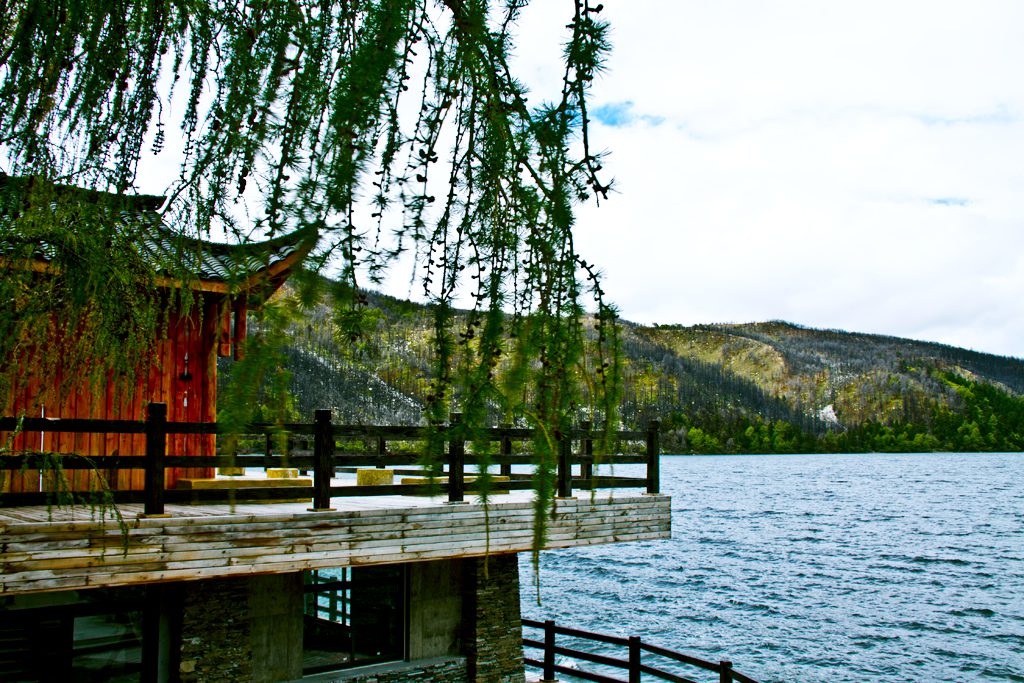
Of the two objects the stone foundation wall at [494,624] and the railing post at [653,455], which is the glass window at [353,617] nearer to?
the stone foundation wall at [494,624]

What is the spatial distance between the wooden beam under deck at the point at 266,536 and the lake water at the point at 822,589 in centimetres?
1918

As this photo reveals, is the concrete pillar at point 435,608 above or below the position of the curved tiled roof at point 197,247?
below

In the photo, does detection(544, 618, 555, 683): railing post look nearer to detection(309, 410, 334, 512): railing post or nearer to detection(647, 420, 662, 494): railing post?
detection(647, 420, 662, 494): railing post

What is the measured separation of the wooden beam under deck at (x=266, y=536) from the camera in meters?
6.80

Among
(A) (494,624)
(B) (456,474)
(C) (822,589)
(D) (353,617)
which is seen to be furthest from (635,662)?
(C) (822,589)

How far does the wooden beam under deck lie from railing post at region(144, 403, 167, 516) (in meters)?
0.16

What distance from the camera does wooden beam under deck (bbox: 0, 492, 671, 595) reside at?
6.80m

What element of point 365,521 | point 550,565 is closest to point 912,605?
point 550,565

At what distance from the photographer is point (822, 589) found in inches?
1796

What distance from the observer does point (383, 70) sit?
1955mm

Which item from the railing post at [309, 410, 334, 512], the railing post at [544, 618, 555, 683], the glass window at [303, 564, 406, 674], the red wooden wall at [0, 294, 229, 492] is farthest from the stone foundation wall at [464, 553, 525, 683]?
the red wooden wall at [0, 294, 229, 492]

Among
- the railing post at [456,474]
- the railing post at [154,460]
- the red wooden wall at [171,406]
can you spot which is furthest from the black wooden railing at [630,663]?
the railing post at [154,460]

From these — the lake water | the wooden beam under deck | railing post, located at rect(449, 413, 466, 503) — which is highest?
railing post, located at rect(449, 413, 466, 503)

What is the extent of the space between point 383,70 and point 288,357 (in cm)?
64
